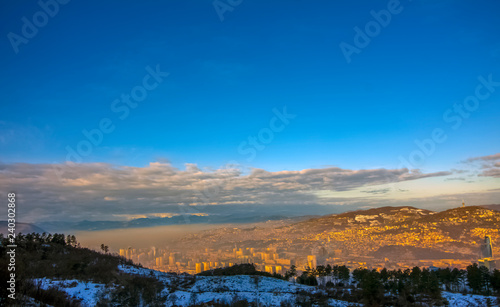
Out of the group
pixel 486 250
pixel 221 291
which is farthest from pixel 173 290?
pixel 486 250

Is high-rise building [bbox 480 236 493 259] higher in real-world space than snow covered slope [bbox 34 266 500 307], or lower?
lower

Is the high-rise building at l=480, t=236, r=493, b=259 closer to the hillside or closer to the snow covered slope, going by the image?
the snow covered slope

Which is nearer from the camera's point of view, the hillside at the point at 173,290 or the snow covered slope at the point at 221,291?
the hillside at the point at 173,290

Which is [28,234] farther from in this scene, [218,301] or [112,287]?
[218,301]

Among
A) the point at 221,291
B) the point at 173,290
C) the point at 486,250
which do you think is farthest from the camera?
the point at 486,250

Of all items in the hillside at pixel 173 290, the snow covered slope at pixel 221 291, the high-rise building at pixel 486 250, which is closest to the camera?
the hillside at pixel 173 290

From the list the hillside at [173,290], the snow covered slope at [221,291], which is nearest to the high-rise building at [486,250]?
the snow covered slope at [221,291]

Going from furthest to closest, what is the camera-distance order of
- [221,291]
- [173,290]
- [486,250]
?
[486,250]
[221,291]
[173,290]

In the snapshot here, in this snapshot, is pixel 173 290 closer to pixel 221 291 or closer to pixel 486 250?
pixel 221 291

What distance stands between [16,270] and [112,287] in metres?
19.0

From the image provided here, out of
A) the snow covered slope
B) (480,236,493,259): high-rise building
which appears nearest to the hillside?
the snow covered slope

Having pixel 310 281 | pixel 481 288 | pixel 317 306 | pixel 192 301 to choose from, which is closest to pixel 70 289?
pixel 192 301

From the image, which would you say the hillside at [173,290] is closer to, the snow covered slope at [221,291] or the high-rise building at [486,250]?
the snow covered slope at [221,291]

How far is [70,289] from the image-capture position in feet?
79.0
